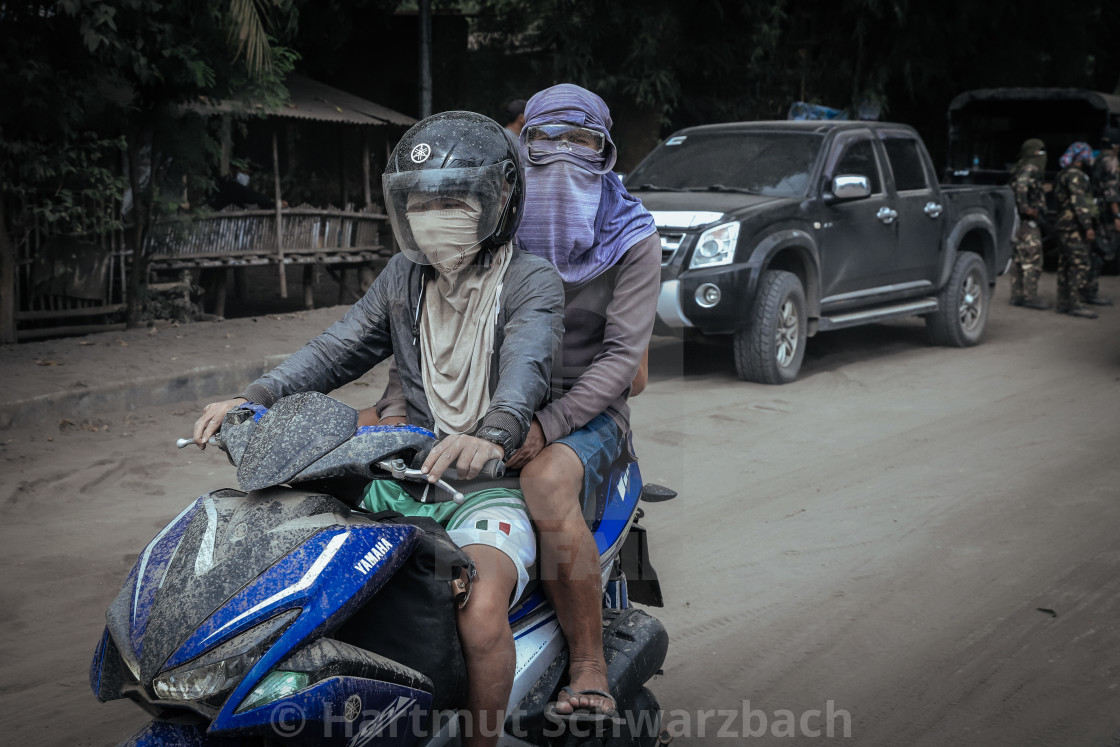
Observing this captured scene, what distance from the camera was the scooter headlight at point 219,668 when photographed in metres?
1.88

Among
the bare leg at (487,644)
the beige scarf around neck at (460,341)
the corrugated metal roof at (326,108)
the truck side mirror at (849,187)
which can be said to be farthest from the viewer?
the corrugated metal roof at (326,108)

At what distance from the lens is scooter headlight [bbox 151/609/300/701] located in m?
1.88

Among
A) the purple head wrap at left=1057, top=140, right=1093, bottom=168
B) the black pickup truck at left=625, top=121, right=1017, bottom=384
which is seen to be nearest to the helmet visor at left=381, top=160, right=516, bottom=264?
the black pickup truck at left=625, top=121, right=1017, bottom=384

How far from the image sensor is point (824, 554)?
482cm

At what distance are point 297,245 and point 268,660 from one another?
10208 mm

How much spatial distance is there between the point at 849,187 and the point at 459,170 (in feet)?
21.3

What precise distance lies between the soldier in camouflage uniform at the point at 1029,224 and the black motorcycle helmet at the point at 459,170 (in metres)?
11.1

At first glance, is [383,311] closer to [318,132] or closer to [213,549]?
[213,549]

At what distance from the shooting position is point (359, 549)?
2.05 meters

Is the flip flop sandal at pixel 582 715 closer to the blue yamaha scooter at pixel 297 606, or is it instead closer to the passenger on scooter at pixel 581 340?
the passenger on scooter at pixel 581 340

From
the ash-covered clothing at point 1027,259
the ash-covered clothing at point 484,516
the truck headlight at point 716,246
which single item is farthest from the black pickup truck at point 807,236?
the ash-covered clothing at point 484,516

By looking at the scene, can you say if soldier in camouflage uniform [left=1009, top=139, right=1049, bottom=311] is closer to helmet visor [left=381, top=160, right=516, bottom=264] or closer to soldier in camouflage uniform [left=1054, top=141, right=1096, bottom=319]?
soldier in camouflage uniform [left=1054, top=141, right=1096, bottom=319]

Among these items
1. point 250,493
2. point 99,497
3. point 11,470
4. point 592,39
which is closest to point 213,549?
point 250,493

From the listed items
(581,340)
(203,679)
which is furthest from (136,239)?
(203,679)
